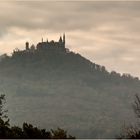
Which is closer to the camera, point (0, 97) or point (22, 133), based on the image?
point (22, 133)

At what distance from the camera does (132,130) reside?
2180 centimetres

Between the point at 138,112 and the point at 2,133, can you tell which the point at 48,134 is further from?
the point at 138,112

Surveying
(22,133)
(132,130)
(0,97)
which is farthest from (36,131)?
(0,97)

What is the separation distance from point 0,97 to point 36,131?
19.3 metres

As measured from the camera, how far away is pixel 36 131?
20.8m

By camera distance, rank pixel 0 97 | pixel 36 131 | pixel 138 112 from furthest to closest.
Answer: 1. pixel 0 97
2. pixel 138 112
3. pixel 36 131

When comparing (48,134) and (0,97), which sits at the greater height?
(0,97)

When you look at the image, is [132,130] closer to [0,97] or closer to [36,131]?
[36,131]

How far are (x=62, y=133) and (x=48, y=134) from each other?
49 centimetres

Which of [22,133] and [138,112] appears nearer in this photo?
[22,133]

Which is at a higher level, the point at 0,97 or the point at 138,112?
the point at 0,97

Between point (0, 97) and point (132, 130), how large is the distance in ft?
62.9

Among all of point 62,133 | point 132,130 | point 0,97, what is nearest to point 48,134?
point 62,133

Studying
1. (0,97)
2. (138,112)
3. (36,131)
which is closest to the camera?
(36,131)
